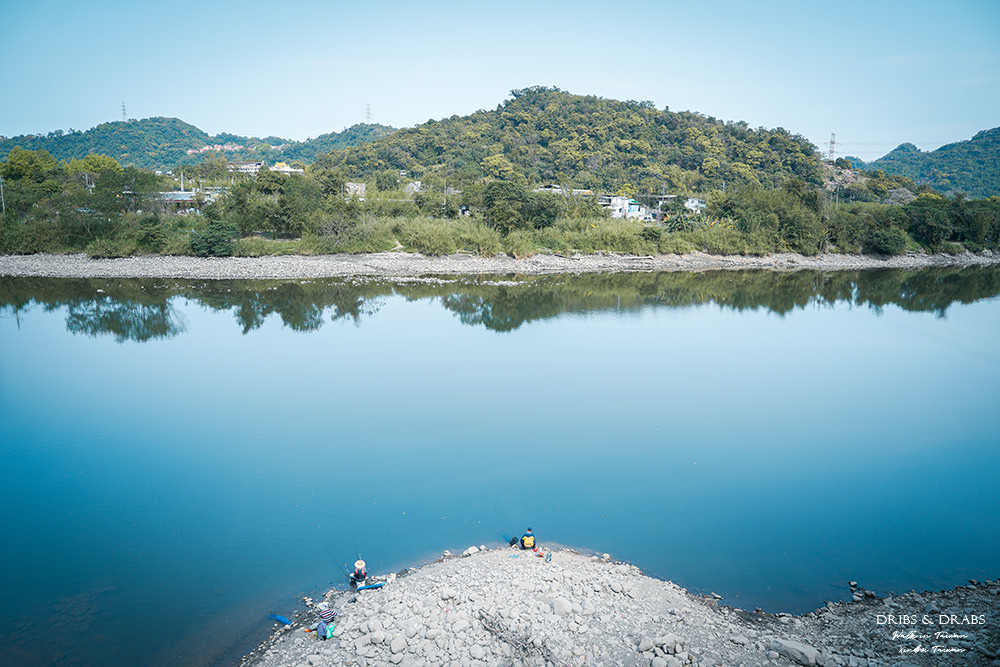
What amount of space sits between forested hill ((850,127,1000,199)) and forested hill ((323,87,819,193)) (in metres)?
18.6

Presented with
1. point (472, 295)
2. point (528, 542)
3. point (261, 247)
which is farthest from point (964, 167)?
point (528, 542)

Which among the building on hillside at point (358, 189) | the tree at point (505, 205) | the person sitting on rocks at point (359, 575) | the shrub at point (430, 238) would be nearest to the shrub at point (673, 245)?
the tree at point (505, 205)

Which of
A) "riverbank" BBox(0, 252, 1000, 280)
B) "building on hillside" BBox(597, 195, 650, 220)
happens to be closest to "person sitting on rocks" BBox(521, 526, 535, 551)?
"riverbank" BBox(0, 252, 1000, 280)

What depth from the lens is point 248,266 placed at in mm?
23891

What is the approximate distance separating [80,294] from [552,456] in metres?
17.9

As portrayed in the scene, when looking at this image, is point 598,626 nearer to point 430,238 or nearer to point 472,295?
point 472,295

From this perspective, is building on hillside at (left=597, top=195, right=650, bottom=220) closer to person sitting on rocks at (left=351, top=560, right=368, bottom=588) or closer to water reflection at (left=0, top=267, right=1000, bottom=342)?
water reflection at (left=0, top=267, right=1000, bottom=342)

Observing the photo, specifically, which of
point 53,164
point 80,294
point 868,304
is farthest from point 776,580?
point 53,164

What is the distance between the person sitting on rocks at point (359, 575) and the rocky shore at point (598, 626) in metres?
0.13

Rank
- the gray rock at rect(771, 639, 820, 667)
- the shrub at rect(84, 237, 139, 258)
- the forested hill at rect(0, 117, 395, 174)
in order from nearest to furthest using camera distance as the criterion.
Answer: the gray rock at rect(771, 639, 820, 667) → the shrub at rect(84, 237, 139, 258) → the forested hill at rect(0, 117, 395, 174)

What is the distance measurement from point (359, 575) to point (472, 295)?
1576 centimetres

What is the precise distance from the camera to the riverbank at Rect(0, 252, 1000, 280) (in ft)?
74.9

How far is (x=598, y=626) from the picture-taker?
15.6ft

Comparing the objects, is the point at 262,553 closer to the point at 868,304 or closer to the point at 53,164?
the point at 868,304
